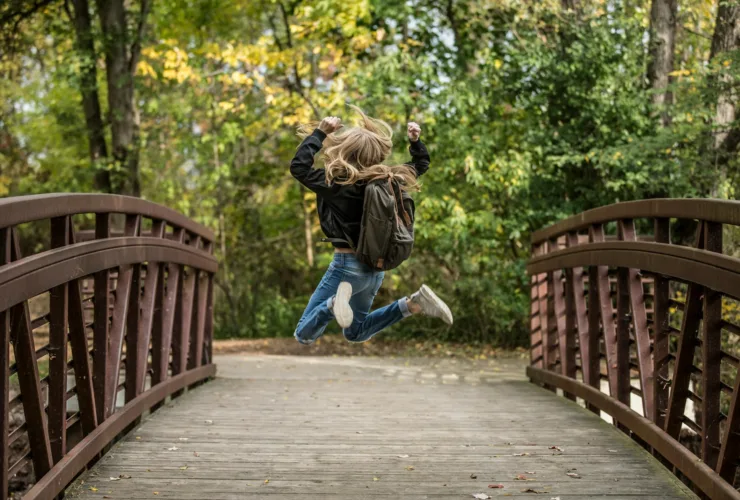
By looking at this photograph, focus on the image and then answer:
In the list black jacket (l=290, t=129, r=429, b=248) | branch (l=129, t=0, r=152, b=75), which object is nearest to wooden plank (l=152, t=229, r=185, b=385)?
black jacket (l=290, t=129, r=429, b=248)

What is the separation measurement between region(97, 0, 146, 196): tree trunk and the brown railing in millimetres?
7848

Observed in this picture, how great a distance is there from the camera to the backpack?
17.6 feet

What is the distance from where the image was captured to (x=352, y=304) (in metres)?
6.09

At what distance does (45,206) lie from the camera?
13.0 feet

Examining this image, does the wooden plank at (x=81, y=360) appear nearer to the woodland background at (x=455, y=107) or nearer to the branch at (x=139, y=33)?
the woodland background at (x=455, y=107)

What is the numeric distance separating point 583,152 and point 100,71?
342 inches

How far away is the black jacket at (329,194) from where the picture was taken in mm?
5438

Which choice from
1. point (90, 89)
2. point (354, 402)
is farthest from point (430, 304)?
point (90, 89)

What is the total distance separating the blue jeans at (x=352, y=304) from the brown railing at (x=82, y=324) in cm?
113

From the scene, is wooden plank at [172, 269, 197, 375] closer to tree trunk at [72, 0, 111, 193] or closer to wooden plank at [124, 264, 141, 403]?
wooden plank at [124, 264, 141, 403]

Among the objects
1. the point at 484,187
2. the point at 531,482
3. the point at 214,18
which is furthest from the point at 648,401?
the point at 214,18

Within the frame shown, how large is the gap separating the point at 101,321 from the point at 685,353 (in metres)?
3.12

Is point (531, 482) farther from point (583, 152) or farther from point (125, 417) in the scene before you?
point (583, 152)

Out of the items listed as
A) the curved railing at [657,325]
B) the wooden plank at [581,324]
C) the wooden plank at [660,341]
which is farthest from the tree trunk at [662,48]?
the wooden plank at [660,341]
